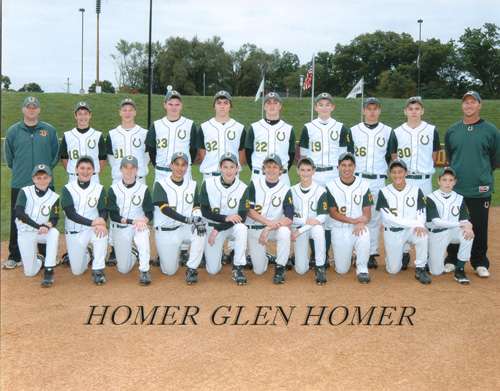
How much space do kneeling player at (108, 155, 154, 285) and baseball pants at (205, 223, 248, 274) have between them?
0.78 m

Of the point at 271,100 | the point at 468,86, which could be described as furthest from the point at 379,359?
the point at 468,86

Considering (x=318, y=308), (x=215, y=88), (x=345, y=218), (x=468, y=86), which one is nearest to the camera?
(x=318, y=308)

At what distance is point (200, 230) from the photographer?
5387mm

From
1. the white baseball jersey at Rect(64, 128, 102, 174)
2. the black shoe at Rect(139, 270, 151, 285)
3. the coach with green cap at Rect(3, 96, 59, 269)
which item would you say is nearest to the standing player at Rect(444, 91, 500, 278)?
the black shoe at Rect(139, 270, 151, 285)

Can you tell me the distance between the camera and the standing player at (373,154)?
6.21 meters

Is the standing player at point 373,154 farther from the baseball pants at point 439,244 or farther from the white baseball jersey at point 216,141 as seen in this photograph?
the white baseball jersey at point 216,141

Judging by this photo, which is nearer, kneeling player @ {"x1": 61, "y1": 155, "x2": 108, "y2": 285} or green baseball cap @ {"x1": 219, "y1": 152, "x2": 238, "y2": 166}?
kneeling player @ {"x1": 61, "y1": 155, "x2": 108, "y2": 285}

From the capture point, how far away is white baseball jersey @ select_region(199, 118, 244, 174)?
20.6ft

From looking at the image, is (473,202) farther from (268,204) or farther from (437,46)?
(437,46)

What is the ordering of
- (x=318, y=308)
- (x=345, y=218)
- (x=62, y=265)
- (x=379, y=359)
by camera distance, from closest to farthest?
(x=379, y=359), (x=318, y=308), (x=345, y=218), (x=62, y=265)

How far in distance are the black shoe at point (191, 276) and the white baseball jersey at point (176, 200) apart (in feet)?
2.11

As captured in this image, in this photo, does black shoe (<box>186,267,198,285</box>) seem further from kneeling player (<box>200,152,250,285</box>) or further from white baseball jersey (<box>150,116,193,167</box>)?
white baseball jersey (<box>150,116,193,167</box>)

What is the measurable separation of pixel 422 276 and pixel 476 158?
1.65 metres

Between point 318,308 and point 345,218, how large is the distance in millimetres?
1463
